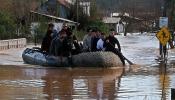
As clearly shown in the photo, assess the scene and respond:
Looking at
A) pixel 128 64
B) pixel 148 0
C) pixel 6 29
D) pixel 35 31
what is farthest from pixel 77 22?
pixel 128 64

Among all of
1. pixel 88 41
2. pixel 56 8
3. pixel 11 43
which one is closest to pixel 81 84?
pixel 88 41

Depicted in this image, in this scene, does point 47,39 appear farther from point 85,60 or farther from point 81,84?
point 81,84

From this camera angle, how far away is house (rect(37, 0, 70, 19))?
A: 7899 centimetres

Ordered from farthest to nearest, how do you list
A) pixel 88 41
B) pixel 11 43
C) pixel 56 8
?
pixel 56 8
pixel 11 43
pixel 88 41

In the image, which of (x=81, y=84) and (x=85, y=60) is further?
(x=85, y=60)

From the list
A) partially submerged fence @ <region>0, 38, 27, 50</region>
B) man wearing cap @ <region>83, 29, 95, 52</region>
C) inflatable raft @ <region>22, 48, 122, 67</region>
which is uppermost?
man wearing cap @ <region>83, 29, 95, 52</region>

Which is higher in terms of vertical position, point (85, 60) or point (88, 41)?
point (88, 41)

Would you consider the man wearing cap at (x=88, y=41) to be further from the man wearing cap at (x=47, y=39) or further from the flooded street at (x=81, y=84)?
the man wearing cap at (x=47, y=39)

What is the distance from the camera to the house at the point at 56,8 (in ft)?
259

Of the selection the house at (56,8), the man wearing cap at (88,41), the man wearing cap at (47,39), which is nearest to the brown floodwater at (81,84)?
the man wearing cap at (88,41)

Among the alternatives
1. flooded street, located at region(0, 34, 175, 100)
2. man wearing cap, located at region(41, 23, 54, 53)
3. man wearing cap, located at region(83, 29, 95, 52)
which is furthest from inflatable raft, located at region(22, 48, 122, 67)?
man wearing cap, located at region(41, 23, 54, 53)

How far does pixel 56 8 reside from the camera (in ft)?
264

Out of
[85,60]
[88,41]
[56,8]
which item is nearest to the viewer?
[85,60]

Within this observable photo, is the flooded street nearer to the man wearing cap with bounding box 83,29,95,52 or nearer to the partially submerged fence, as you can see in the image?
the man wearing cap with bounding box 83,29,95,52
